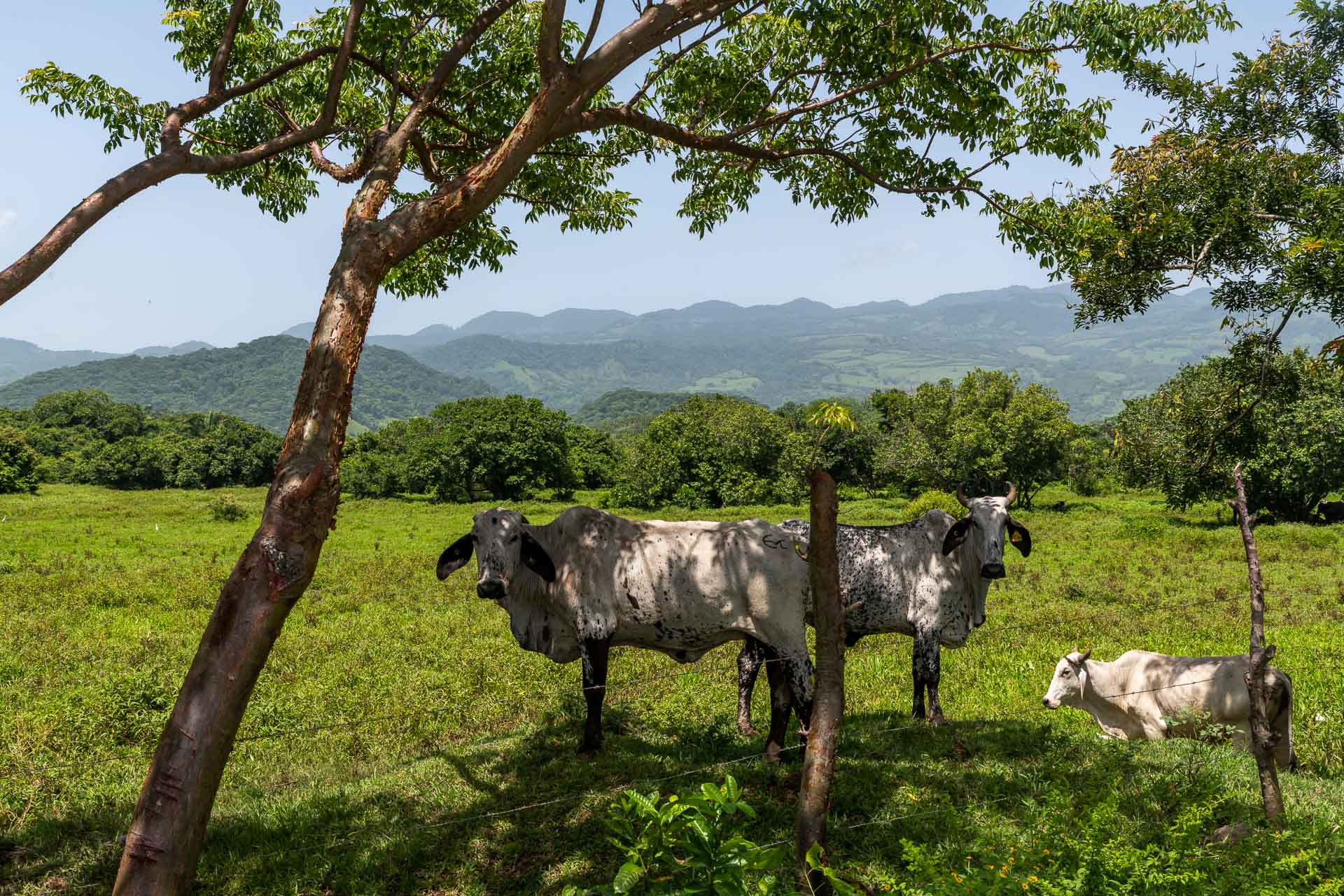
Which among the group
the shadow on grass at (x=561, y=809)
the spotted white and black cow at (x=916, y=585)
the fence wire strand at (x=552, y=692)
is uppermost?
the spotted white and black cow at (x=916, y=585)

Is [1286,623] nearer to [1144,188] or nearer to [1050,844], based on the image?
[1144,188]

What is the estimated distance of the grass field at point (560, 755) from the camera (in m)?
5.20

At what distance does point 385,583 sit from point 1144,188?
17127 millimetres

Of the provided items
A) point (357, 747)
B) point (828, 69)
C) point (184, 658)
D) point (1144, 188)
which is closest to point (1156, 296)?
point (1144, 188)

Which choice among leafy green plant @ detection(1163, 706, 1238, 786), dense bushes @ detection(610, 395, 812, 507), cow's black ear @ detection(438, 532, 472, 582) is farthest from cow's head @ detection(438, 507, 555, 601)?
dense bushes @ detection(610, 395, 812, 507)

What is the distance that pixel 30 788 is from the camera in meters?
7.07

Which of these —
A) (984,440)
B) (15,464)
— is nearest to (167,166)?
(984,440)

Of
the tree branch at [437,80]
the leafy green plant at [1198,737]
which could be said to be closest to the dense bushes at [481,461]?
the tree branch at [437,80]

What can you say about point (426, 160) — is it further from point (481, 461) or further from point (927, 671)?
point (481, 461)

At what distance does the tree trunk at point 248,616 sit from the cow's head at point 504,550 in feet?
8.00

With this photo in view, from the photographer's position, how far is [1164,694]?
336 inches

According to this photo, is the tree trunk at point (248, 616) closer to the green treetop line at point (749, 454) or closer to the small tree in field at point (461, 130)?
the small tree in field at point (461, 130)

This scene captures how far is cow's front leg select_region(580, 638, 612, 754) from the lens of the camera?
7.42 m

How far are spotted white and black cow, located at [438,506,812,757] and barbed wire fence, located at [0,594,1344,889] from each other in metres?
0.35
